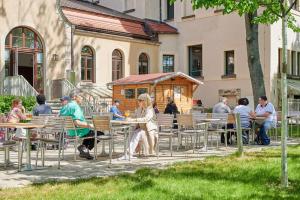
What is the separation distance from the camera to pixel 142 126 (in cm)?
1041

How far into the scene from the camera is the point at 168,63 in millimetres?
31297

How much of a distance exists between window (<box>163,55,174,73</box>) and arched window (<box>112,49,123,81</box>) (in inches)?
143

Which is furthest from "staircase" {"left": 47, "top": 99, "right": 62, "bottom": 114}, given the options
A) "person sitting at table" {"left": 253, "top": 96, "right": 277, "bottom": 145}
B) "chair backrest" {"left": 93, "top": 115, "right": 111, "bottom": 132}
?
"chair backrest" {"left": 93, "top": 115, "right": 111, "bottom": 132}

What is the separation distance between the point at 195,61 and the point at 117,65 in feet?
18.1

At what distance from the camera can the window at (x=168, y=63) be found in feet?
102

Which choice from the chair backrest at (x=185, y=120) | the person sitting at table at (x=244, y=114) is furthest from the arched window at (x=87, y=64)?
the chair backrest at (x=185, y=120)

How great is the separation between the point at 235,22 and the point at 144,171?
2153 cm

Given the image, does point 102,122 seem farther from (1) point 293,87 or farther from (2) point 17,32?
(1) point 293,87

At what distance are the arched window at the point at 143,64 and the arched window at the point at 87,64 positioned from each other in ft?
12.3

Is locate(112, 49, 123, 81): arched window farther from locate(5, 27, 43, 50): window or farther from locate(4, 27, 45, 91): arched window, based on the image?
locate(5, 27, 43, 50): window

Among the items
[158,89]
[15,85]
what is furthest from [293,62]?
[15,85]

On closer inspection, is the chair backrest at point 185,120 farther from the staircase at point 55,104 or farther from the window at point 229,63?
the window at point 229,63

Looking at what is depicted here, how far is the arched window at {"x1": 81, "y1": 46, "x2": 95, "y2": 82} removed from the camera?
26.9 meters

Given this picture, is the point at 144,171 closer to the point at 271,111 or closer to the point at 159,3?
the point at 271,111
